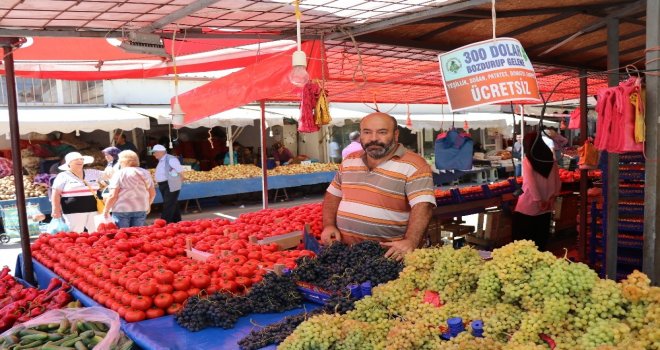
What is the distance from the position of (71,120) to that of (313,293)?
1094cm

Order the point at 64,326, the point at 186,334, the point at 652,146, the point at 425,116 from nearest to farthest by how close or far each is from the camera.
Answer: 1. the point at 186,334
2. the point at 652,146
3. the point at 64,326
4. the point at 425,116

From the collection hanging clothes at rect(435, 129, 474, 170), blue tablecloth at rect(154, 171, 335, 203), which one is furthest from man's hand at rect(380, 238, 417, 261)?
blue tablecloth at rect(154, 171, 335, 203)

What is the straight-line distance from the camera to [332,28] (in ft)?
15.9

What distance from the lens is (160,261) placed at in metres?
4.01

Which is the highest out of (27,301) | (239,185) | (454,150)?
(454,150)

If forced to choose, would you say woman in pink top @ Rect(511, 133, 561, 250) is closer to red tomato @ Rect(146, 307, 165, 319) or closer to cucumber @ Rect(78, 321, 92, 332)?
red tomato @ Rect(146, 307, 165, 319)

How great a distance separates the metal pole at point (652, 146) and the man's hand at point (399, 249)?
1459 mm

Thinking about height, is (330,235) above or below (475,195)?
above

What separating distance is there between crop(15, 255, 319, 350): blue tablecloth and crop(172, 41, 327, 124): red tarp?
2.47 meters

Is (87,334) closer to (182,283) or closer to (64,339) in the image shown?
(64,339)

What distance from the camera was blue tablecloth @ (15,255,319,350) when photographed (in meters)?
2.67

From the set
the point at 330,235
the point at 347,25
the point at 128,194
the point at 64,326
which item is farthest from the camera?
the point at 128,194

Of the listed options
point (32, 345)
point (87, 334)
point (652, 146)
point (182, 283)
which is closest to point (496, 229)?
point (652, 146)

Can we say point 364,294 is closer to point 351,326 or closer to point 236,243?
point 351,326
